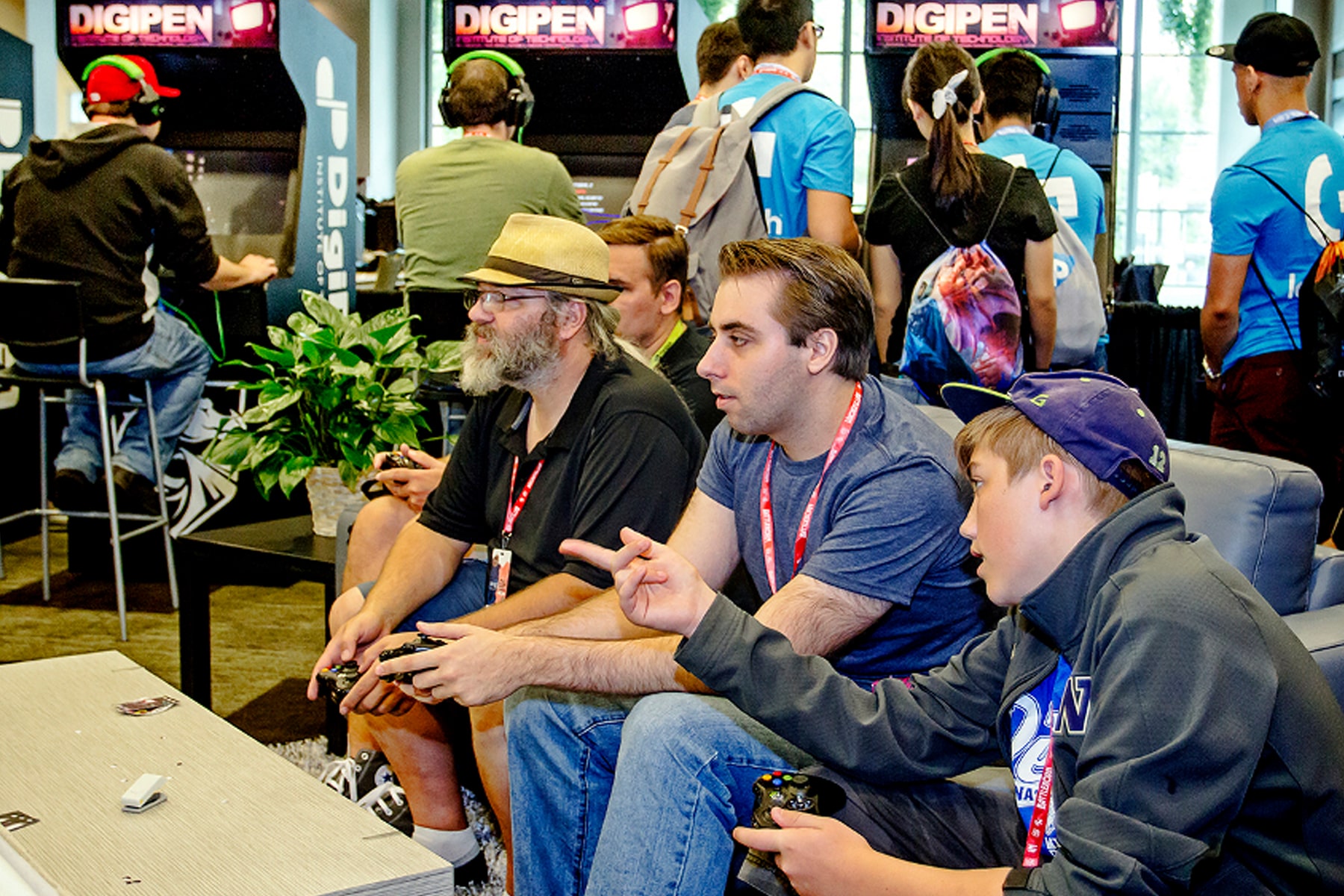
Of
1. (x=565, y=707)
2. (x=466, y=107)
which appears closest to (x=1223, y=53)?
(x=466, y=107)

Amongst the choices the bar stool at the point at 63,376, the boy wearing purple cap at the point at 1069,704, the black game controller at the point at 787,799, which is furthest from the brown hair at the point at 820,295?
the bar stool at the point at 63,376

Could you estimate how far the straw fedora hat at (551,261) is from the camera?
246 cm

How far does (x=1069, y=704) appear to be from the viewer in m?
1.27

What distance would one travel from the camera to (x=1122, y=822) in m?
1.12

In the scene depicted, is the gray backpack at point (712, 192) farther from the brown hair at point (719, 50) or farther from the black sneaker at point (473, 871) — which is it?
the black sneaker at point (473, 871)

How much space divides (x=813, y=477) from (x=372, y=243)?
586 centimetres

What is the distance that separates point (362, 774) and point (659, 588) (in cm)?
115

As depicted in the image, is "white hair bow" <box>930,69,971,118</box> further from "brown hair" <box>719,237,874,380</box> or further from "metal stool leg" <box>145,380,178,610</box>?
"metal stool leg" <box>145,380,178,610</box>

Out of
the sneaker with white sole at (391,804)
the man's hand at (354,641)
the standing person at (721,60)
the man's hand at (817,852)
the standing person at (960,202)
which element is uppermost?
the standing person at (721,60)

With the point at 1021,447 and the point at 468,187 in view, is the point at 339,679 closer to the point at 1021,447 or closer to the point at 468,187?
the point at 1021,447

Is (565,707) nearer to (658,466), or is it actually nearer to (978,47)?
(658,466)

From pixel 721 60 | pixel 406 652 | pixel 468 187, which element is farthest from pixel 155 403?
pixel 406 652

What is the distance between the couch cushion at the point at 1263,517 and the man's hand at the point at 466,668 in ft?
3.17

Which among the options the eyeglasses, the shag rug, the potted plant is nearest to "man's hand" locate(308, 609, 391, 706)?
the shag rug
